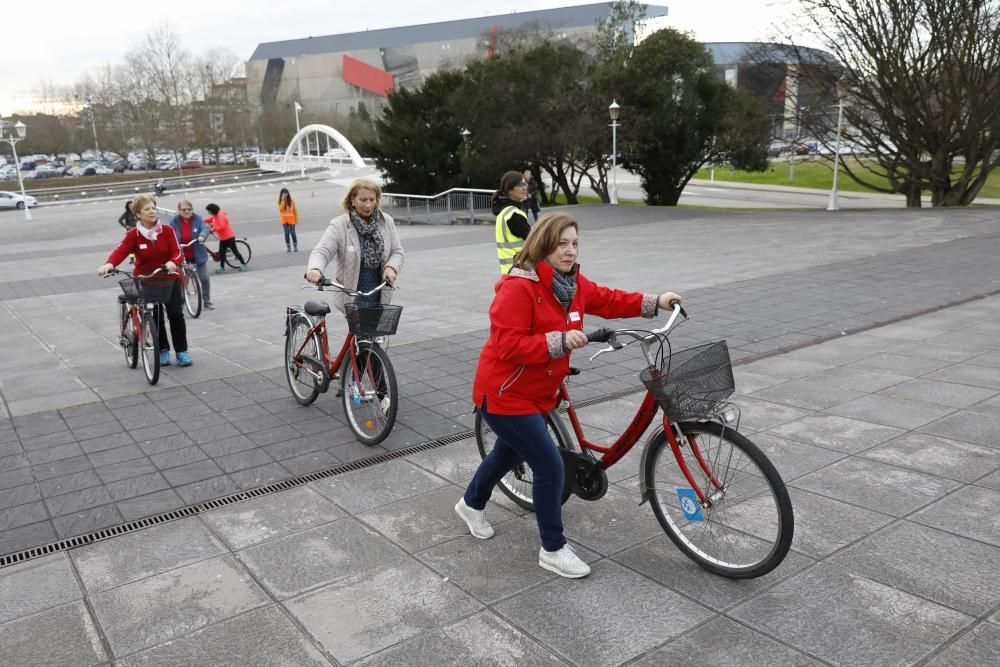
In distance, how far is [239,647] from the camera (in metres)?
3.17

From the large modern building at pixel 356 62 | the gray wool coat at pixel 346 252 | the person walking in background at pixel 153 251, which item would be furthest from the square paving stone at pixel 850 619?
the large modern building at pixel 356 62

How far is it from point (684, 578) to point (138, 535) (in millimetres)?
2790

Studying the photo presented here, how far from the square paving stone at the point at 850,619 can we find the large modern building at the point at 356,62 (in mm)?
112294

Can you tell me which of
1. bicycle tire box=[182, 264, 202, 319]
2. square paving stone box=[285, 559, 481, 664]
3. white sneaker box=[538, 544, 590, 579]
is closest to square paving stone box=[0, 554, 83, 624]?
square paving stone box=[285, 559, 481, 664]

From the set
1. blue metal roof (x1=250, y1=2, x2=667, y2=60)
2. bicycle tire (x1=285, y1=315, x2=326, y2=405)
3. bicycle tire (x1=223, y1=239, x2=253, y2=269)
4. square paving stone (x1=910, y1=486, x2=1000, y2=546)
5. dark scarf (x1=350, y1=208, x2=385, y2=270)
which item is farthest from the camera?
blue metal roof (x1=250, y1=2, x2=667, y2=60)

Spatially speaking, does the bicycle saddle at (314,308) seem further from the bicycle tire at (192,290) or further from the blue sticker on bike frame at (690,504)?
the bicycle tire at (192,290)

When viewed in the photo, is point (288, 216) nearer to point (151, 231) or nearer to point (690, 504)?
point (151, 231)

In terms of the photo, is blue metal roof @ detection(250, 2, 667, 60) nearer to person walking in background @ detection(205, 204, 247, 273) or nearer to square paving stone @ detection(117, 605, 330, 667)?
person walking in background @ detection(205, 204, 247, 273)

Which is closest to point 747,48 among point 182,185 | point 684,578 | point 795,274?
point 795,274

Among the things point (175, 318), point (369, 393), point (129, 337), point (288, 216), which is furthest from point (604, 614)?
point (288, 216)

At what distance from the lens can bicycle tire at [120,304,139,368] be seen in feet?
25.1

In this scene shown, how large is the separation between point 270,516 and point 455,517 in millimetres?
1022

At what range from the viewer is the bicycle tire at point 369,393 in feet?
17.5

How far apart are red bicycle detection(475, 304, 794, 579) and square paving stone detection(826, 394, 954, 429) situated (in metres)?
2.48
